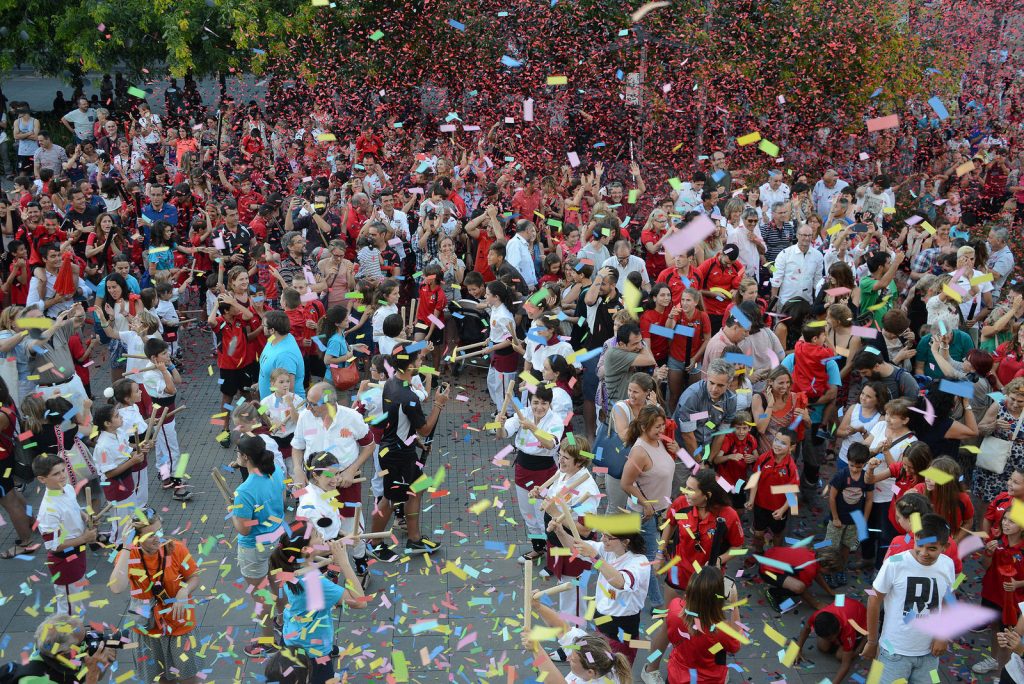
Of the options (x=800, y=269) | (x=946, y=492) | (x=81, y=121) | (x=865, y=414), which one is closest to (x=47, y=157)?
(x=81, y=121)

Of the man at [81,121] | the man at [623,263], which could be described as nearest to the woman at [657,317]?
the man at [623,263]

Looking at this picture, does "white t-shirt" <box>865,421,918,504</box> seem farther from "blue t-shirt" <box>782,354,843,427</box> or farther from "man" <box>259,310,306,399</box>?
"man" <box>259,310,306,399</box>

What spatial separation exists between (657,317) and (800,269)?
228cm

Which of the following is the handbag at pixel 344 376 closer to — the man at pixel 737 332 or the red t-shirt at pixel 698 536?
the man at pixel 737 332

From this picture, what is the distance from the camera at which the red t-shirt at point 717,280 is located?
1044 centimetres

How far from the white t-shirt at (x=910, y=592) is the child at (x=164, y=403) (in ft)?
19.5

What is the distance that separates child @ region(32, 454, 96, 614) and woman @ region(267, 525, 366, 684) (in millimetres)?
1877

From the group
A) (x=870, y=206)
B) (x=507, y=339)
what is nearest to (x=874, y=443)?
(x=507, y=339)

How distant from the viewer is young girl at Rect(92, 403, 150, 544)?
7.82m

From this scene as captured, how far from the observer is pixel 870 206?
1393 cm

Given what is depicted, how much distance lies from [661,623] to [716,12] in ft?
38.6

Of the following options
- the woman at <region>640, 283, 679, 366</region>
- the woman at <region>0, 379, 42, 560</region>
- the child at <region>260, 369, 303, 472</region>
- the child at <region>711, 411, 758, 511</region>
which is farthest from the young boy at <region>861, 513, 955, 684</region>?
the woman at <region>0, 379, 42, 560</region>

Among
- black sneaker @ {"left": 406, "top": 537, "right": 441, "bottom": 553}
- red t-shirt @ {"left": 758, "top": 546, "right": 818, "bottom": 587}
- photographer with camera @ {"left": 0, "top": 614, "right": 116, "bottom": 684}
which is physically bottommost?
black sneaker @ {"left": 406, "top": 537, "right": 441, "bottom": 553}

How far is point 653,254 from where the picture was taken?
12.1 m
